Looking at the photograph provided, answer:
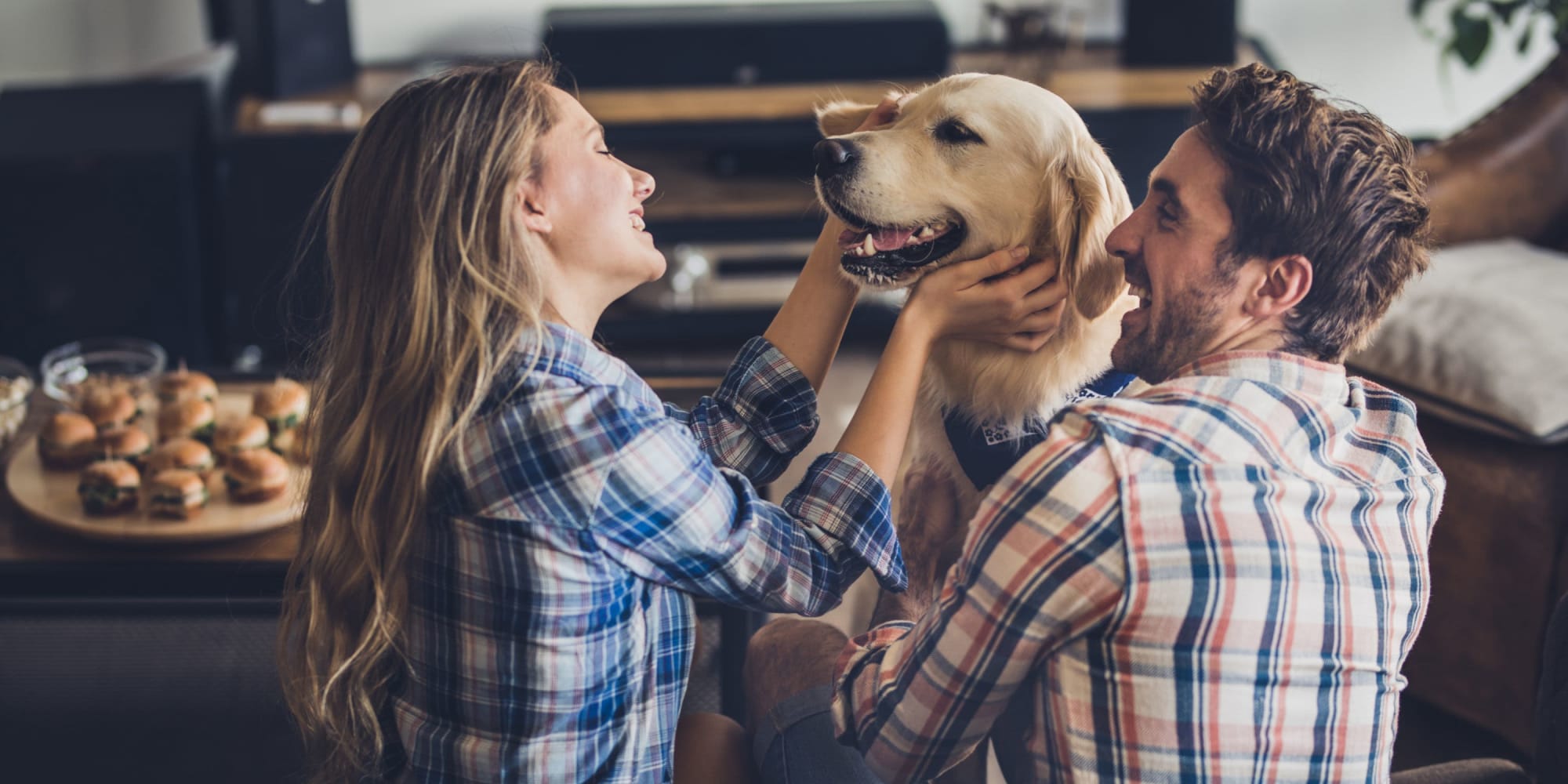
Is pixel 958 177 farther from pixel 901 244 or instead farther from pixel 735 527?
pixel 735 527

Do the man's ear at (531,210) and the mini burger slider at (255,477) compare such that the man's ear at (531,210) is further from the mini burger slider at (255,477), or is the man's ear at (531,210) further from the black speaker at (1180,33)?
the black speaker at (1180,33)

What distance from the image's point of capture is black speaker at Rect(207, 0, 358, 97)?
301cm

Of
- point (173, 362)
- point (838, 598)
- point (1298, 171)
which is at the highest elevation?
point (1298, 171)

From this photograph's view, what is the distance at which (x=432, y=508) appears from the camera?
100 centimetres

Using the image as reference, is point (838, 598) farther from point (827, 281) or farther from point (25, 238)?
point (25, 238)

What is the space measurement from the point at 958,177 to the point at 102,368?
1534mm

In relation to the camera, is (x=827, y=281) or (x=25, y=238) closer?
(x=827, y=281)

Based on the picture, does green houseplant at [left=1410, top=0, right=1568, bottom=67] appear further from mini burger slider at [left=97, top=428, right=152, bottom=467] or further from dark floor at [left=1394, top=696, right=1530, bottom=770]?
mini burger slider at [left=97, top=428, right=152, bottom=467]

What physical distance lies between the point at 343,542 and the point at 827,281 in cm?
52

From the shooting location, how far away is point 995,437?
121 cm

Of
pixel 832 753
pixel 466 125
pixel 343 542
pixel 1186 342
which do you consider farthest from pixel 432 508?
pixel 1186 342

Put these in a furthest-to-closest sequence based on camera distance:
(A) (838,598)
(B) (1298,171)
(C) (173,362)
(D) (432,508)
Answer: (C) (173,362) < (A) (838,598) < (D) (432,508) < (B) (1298,171)

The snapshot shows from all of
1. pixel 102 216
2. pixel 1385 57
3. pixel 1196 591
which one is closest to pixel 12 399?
pixel 102 216

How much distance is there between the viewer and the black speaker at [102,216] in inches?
112
